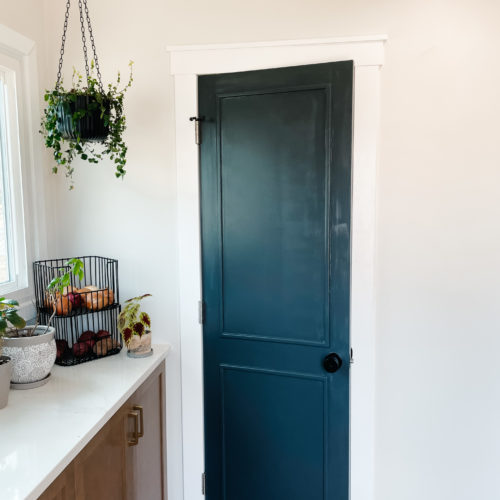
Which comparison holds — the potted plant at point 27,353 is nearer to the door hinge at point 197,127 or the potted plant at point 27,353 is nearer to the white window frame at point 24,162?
the white window frame at point 24,162

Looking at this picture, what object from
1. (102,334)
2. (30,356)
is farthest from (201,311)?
(30,356)

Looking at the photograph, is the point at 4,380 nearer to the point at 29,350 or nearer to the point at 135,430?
the point at 29,350

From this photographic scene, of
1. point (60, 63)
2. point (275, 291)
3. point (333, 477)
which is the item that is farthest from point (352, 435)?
point (60, 63)

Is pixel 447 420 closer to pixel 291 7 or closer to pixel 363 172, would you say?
pixel 363 172

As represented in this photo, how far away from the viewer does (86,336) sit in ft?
5.80

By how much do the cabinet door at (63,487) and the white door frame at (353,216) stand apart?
0.78 meters

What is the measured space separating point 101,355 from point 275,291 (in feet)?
2.43

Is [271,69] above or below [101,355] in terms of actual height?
above

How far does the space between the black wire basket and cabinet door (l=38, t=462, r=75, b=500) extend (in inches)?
23.6

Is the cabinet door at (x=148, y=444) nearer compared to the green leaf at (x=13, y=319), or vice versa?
the green leaf at (x=13, y=319)

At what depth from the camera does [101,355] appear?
5.90ft

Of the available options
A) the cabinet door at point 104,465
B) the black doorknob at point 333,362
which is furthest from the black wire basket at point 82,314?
the black doorknob at point 333,362

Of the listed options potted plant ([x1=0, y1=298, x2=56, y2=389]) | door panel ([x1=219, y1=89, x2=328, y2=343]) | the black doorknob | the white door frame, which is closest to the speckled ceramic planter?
potted plant ([x1=0, y1=298, x2=56, y2=389])

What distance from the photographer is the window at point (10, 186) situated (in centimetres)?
175
